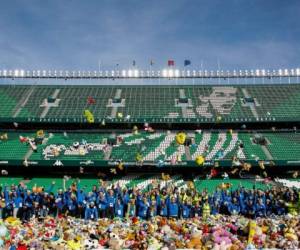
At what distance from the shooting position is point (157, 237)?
1708 cm

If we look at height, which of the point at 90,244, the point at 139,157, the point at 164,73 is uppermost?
the point at 164,73

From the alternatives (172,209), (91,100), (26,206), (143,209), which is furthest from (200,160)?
(91,100)

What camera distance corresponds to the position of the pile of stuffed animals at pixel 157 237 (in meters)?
15.6

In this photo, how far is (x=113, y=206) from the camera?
83.9ft

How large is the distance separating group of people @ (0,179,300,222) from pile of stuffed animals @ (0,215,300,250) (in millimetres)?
4297

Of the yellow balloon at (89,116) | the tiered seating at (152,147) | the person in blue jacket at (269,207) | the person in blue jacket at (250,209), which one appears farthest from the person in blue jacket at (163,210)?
the yellow balloon at (89,116)

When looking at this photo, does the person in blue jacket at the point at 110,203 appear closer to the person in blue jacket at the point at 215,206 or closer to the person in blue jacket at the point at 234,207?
the person in blue jacket at the point at 215,206

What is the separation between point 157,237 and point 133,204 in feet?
27.7

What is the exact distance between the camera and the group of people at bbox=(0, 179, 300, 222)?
25359mm

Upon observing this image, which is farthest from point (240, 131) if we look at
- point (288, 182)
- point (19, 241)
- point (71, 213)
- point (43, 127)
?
point (19, 241)

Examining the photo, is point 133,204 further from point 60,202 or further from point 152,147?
point 152,147

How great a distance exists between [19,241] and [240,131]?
31.0m

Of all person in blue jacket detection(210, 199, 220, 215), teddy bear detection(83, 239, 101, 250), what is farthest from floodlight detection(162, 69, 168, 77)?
teddy bear detection(83, 239, 101, 250)

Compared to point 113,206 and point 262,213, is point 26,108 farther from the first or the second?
point 262,213
